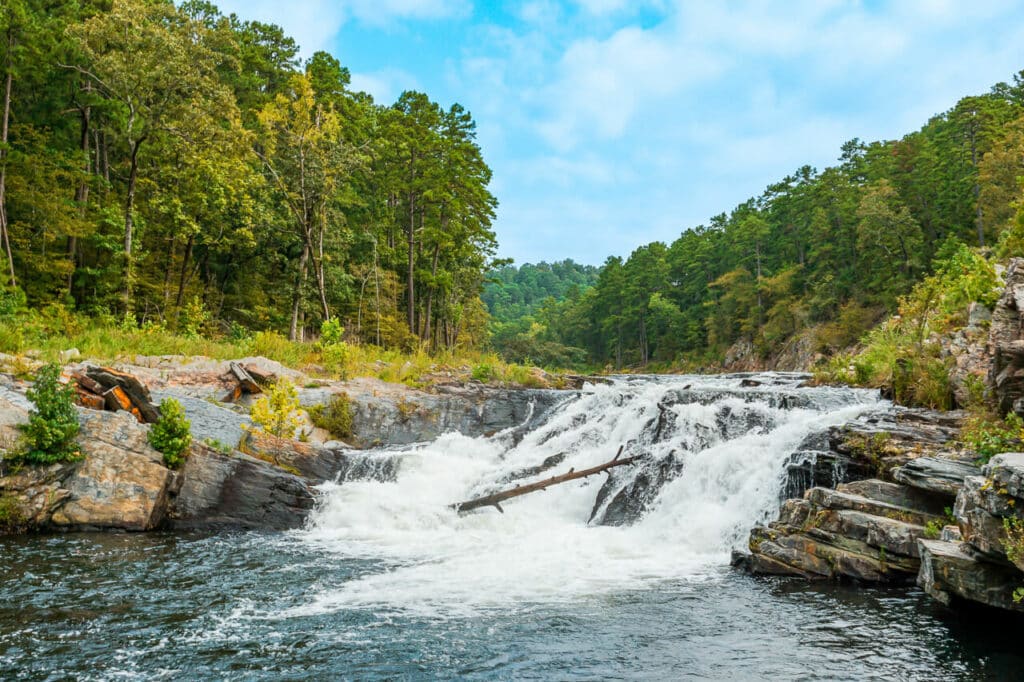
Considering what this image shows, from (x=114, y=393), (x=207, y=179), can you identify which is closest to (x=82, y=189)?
(x=207, y=179)

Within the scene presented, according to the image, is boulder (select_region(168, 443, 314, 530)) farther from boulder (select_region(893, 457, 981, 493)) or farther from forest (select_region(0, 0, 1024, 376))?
boulder (select_region(893, 457, 981, 493))

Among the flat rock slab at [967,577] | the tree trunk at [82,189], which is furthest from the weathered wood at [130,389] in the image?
the flat rock slab at [967,577]

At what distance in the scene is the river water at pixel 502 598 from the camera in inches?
206

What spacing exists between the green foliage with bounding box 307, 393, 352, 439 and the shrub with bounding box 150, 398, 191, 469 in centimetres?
475

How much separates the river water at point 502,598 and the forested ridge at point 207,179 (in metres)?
12.7

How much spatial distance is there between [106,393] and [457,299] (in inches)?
1215

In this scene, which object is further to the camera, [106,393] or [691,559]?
[106,393]

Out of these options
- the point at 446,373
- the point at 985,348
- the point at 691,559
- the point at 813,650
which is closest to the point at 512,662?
the point at 813,650

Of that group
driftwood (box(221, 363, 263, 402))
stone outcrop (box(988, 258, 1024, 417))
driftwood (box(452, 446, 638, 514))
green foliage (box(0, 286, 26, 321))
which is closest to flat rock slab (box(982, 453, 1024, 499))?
stone outcrop (box(988, 258, 1024, 417))

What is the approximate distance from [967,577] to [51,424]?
13.2 meters

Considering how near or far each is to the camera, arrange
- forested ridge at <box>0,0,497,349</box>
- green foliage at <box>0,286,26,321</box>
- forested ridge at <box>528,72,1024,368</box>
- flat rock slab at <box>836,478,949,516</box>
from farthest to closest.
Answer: forested ridge at <box>528,72,1024,368</box>, forested ridge at <box>0,0,497,349</box>, green foliage at <box>0,286,26,321</box>, flat rock slab at <box>836,478,949,516</box>

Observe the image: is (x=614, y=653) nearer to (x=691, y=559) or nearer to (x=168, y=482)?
(x=691, y=559)

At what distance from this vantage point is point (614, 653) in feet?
18.2

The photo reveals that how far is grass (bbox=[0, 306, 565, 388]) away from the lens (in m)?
15.2
